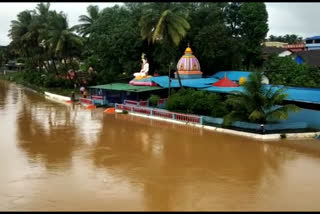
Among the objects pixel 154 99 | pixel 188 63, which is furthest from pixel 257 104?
pixel 188 63

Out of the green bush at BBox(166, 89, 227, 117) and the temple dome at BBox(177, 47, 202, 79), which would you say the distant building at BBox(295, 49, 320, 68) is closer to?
the temple dome at BBox(177, 47, 202, 79)

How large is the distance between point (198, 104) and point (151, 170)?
8274 millimetres

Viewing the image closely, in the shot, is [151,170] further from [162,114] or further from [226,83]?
[226,83]

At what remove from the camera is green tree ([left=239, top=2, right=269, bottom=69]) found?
32.5 meters

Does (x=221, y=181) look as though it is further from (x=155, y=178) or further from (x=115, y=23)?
(x=115, y=23)

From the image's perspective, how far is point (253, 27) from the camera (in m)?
33.0

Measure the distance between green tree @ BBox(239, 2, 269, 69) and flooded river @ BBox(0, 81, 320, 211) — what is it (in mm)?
16601

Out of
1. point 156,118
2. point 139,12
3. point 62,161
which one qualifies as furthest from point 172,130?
point 139,12

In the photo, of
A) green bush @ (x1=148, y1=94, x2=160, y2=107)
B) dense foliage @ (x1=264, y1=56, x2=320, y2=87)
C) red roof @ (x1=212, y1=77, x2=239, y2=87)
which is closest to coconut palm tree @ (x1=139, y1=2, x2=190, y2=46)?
green bush @ (x1=148, y1=94, x2=160, y2=107)

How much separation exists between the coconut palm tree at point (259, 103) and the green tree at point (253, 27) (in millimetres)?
15510

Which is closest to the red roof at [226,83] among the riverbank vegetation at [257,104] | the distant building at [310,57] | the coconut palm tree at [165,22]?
the coconut palm tree at [165,22]

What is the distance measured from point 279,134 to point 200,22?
51.2ft

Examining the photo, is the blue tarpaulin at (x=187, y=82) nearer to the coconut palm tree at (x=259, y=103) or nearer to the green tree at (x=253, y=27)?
the coconut palm tree at (x=259, y=103)

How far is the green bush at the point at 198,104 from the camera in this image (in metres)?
19.5
